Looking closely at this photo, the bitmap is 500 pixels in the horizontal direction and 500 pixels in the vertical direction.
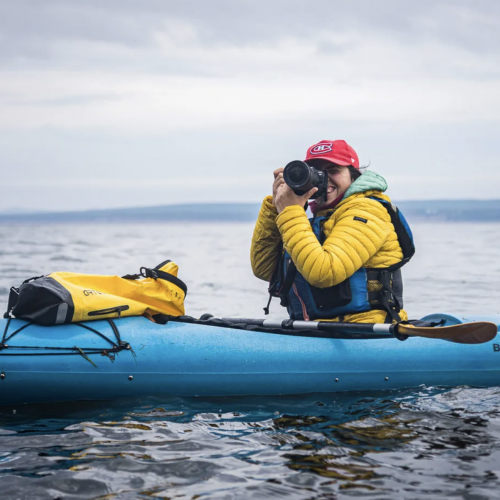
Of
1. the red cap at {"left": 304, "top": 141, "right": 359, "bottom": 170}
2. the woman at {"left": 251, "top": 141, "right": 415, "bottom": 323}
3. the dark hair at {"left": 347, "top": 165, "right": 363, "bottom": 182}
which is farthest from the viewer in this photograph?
the dark hair at {"left": 347, "top": 165, "right": 363, "bottom": 182}

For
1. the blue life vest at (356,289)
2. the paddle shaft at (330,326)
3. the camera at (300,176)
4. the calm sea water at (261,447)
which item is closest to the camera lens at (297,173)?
the camera at (300,176)

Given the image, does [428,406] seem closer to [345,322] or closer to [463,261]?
[345,322]

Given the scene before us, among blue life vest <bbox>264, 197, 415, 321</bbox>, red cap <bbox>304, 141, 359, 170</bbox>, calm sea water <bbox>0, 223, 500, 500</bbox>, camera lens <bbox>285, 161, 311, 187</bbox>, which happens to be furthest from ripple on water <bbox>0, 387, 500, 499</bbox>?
red cap <bbox>304, 141, 359, 170</bbox>

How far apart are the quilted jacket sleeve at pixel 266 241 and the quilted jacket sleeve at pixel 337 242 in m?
0.35

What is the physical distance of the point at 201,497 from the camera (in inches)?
112

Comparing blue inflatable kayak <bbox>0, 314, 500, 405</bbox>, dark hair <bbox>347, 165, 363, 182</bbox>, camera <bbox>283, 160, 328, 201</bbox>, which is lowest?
blue inflatable kayak <bbox>0, 314, 500, 405</bbox>

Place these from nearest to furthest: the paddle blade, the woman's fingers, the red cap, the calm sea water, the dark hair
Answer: the calm sea water < the paddle blade < the woman's fingers < the red cap < the dark hair

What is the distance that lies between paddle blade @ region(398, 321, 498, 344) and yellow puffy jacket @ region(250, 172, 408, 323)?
38 centimetres

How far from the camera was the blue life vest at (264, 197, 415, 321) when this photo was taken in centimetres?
424

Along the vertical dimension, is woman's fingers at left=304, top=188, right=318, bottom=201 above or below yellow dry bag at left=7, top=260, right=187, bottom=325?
above

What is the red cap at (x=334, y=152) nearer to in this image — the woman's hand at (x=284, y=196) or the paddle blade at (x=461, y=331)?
the woman's hand at (x=284, y=196)

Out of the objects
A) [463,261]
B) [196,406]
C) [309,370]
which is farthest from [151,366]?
[463,261]

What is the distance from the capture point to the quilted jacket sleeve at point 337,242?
4.01 m

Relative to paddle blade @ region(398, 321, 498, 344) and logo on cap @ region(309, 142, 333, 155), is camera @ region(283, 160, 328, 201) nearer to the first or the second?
logo on cap @ region(309, 142, 333, 155)
